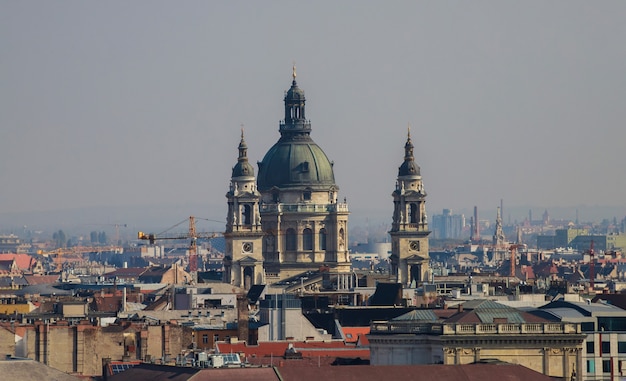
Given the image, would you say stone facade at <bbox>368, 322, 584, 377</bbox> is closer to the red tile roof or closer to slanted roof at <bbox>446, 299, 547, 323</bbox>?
slanted roof at <bbox>446, 299, 547, 323</bbox>

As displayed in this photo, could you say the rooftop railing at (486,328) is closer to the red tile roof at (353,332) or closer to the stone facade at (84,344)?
the stone facade at (84,344)

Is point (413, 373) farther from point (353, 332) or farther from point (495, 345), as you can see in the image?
point (353, 332)

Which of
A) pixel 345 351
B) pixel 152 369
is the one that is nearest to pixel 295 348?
pixel 345 351

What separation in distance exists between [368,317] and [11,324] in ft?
91.0

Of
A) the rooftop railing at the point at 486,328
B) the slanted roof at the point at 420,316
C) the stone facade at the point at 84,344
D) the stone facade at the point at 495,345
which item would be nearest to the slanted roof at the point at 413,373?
the stone facade at the point at 495,345

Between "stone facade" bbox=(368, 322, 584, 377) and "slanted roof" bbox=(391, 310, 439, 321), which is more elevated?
"slanted roof" bbox=(391, 310, 439, 321)

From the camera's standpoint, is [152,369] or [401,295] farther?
[401,295]

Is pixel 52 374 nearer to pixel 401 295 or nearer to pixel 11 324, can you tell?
pixel 11 324

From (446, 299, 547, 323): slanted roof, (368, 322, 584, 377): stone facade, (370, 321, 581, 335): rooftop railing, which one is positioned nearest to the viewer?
(368, 322, 584, 377): stone facade

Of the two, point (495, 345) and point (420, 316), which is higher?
point (420, 316)

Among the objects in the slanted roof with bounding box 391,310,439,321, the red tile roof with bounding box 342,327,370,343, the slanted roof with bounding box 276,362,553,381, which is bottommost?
the slanted roof with bounding box 276,362,553,381

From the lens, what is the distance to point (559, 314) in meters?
114

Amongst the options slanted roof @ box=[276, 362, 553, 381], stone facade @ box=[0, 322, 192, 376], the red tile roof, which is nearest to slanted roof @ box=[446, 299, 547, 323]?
slanted roof @ box=[276, 362, 553, 381]

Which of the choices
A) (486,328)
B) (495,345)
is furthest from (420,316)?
(495,345)
